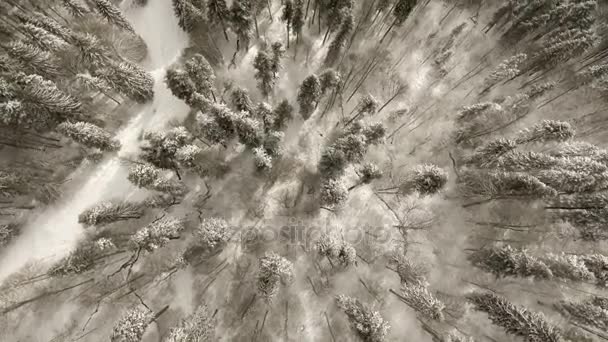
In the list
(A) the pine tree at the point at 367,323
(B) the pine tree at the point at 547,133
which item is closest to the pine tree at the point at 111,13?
(A) the pine tree at the point at 367,323

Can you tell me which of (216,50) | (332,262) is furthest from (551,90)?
(216,50)

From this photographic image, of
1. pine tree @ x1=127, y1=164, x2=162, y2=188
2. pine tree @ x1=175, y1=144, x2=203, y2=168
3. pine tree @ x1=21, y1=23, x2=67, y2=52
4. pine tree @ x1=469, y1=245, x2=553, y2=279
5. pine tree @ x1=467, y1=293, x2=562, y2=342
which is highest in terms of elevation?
pine tree @ x1=21, y1=23, x2=67, y2=52

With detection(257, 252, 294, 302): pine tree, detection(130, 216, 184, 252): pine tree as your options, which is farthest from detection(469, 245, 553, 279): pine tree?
detection(130, 216, 184, 252): pine tree

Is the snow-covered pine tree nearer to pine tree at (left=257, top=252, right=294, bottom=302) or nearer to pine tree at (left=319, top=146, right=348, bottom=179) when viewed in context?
pine tree at (left=319, top=146, right=348, bottom=179)

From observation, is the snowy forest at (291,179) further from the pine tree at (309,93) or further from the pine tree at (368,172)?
the pine tree at (368,172)

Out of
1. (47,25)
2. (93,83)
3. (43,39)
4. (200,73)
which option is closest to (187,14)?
(200,73)

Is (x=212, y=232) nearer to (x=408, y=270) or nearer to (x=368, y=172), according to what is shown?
(x=368, y=172)
